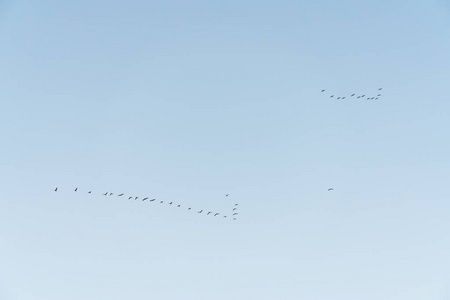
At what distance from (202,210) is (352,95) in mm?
36320

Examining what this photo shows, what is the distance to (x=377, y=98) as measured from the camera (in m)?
91.0

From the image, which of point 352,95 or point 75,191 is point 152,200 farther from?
point 352,95

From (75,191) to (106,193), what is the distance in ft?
19.2

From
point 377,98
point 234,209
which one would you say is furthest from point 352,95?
point 234,209

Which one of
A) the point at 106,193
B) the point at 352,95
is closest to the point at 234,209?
the point at 106,193

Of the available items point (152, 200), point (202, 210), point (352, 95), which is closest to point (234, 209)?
point (202, 210)

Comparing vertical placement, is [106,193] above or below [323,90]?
below

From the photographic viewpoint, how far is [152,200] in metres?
91.2

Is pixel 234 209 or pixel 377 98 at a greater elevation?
pixel 377 98

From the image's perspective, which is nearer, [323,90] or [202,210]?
[323,90]

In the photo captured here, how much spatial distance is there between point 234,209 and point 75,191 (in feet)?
99.0

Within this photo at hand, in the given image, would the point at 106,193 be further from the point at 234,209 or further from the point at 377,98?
the point at 377,98

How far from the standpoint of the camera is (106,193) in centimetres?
9106

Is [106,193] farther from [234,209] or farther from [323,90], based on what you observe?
[323,90]
